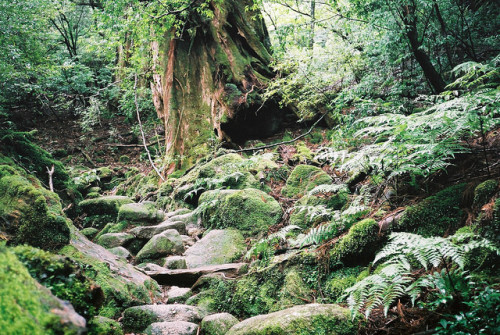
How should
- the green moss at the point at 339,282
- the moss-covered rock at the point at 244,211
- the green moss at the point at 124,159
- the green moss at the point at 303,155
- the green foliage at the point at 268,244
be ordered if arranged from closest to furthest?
1. the green moss at the point at 339,282
2. the green foliage at the point at 268,244
3. the moss-covered rock at the point at 244,211
4. the green moss at the point at 303,155
5. the green moss at the point at 124,159

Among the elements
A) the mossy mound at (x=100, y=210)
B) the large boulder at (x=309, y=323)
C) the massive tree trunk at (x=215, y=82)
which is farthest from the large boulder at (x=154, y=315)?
the massive tree trunk at (x=215, y=82)

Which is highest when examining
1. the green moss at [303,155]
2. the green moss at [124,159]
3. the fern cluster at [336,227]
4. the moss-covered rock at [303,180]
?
the green moss at [124,159]

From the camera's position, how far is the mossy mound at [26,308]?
97 centimetres

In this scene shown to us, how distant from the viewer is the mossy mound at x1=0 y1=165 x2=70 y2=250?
11.1ft

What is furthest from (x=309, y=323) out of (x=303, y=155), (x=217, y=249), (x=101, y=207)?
(x=101, y=207)

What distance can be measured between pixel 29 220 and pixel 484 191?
4.83 metres

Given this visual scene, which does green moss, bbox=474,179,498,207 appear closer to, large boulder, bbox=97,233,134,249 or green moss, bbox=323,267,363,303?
green moss, bbox=323,267,363,303

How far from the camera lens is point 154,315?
297 cm

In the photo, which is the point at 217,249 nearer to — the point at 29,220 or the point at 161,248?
the point at 161,248

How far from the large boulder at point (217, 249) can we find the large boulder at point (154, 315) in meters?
1.52

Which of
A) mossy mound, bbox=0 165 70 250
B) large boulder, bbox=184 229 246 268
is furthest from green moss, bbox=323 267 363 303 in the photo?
mossy mound, bbox=0 165 70 250

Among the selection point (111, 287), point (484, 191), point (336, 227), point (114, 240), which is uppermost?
point (484, 191)

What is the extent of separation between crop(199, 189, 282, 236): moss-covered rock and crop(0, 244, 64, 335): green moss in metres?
4.05

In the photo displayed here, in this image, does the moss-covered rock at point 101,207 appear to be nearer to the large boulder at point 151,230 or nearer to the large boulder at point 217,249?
the large boulder at point 151,230
